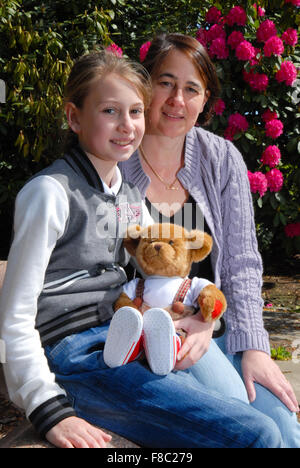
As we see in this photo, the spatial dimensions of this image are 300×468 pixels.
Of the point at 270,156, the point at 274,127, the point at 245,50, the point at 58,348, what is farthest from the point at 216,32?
the point at 58,348

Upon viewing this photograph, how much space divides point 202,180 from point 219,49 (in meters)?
2.71

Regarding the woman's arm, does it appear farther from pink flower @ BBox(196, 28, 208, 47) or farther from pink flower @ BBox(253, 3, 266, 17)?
pink flower @ BBox(253, 3, 266, 17)

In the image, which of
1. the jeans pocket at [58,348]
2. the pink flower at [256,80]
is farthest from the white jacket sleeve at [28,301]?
the pink flower at [256,80]

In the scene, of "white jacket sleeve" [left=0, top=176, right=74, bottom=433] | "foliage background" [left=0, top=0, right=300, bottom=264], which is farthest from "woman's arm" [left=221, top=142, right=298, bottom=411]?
"foliage background" [left=0, top=0, right=300, bottom=264]

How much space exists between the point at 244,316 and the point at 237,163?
27.2 inches

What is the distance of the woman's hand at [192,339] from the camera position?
1.71 metres

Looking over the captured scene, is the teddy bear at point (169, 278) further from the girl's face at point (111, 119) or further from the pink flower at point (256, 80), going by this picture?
the pink flower at point (256, 80)

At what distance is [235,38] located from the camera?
15.2ft

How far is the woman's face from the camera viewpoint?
2.27 meters

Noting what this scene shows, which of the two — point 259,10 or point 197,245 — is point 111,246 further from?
A: point 259,10

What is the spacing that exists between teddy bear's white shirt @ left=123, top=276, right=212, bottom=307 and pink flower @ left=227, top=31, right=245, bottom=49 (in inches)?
134

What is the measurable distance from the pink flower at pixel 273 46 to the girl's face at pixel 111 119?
302 cm
